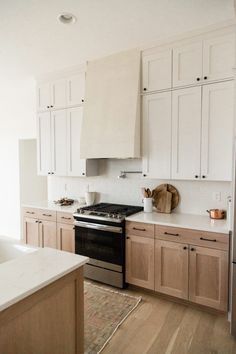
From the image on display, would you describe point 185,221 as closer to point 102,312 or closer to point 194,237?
point 194,237

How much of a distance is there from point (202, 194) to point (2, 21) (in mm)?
2909

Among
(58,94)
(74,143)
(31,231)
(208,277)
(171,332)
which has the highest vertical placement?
(58,94)

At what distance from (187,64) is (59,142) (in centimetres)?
217

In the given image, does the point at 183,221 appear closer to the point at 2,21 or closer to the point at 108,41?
the point at 108,41

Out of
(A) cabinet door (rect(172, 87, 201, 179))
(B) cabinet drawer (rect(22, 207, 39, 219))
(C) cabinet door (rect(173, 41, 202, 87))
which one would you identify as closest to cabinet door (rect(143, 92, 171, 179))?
(A) cabinet door (rect(172, 87, 201, 179))

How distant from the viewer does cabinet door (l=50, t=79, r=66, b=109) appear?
12.5 feet

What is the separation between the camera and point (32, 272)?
140cm

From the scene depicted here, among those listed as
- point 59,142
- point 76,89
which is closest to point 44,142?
point 59,142

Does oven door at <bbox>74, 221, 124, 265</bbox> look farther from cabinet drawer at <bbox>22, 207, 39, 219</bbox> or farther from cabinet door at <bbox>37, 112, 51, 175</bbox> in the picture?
cabinet door at <bbox>37, 112, 51, 175</bbox>

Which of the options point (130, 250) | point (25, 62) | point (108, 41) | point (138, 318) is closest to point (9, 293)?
point (138, 318)

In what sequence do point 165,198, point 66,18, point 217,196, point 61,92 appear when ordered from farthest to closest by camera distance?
point 61,92
point 165,198
point 217,196
point 66,18

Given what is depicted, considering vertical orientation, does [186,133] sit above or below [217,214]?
above

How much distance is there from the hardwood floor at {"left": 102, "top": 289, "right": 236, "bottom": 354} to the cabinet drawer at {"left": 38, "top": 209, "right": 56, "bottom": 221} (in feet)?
5.62

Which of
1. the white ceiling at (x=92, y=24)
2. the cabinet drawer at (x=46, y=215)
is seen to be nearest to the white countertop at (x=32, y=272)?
the cabinet drawer at (x=46, y=215)
